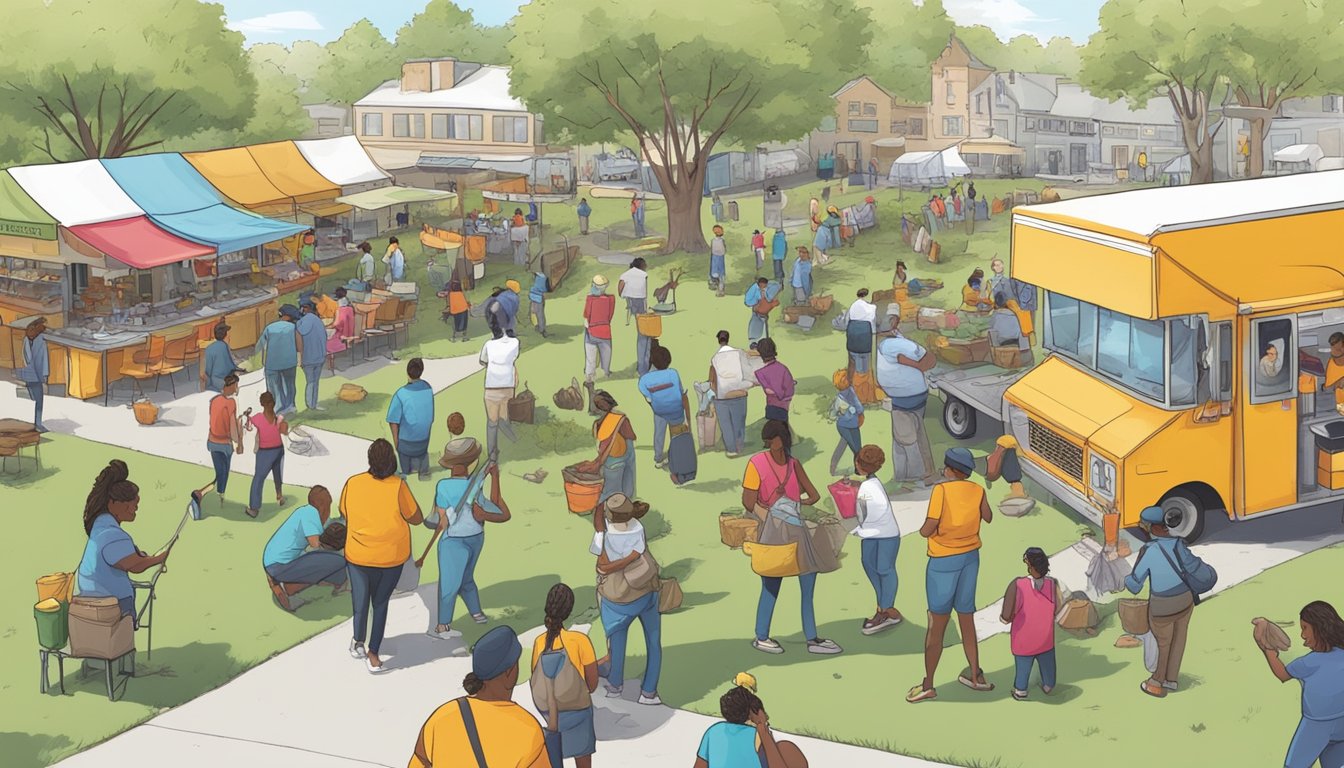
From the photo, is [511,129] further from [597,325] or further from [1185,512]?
[1185,512]

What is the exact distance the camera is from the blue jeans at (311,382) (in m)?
21.4

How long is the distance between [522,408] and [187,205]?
11.3 m

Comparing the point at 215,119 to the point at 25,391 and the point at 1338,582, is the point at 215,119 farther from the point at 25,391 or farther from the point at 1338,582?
the point at 1338,582

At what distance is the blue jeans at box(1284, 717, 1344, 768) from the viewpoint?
8.93 m

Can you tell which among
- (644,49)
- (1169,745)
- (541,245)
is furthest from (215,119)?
(1169,745)

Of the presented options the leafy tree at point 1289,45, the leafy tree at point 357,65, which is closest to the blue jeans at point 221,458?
the leafy tree at point 1289,45

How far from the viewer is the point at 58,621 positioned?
39.5 ft

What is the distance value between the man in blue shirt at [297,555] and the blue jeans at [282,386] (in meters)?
6.70

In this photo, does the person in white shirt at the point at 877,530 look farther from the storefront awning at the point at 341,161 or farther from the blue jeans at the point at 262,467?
the storefront awning at the point at 341,161

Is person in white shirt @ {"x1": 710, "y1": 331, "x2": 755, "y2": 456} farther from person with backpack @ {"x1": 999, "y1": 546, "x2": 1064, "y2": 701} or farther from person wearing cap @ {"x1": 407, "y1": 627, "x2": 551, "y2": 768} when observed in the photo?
person wearing cap @ {"x1": 407, "y1": 627, "x2": 551, "y2": 768}

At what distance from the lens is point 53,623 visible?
39.5 ft

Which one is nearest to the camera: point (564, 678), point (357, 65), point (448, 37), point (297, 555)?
point (564, 678)

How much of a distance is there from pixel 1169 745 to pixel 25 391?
18.6 m

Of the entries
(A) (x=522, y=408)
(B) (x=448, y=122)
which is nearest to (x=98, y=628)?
(A) (x=522, y=408)
